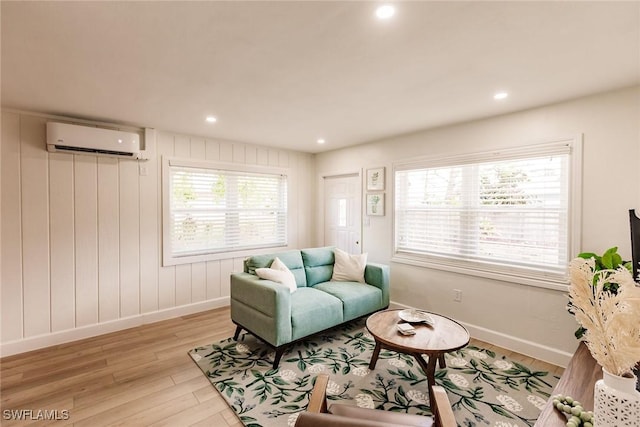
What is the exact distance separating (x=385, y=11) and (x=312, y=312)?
7.91 ft

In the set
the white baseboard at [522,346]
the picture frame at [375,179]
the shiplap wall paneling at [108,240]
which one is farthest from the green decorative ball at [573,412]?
the shiplap wall paneling at [108,240]

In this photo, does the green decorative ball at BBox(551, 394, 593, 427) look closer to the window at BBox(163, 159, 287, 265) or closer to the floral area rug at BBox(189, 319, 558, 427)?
the floral area rug at BBox(189, 319, 558, 427)

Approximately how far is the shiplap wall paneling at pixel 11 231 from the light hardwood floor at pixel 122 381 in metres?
0.38

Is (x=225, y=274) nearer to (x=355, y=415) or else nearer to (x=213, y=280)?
(x=213, y=280)

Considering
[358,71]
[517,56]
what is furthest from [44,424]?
[517,56]

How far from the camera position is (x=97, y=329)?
3230 mm

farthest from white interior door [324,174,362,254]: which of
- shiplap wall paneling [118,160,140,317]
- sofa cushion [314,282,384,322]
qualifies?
shiplap wall paneling [118,160,140,317]

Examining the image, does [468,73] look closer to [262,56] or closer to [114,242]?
[262,56]

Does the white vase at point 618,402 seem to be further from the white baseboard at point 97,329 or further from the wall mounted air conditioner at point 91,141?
the wall mounted air conditioner at point 91,141

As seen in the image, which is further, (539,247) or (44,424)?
(539,247)

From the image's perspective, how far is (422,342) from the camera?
6.91 feet

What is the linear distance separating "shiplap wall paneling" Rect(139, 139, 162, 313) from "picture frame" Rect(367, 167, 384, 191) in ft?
9.27

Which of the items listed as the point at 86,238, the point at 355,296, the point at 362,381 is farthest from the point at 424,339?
the point at 86,238

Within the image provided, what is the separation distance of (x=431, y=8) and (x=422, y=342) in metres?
2.08
